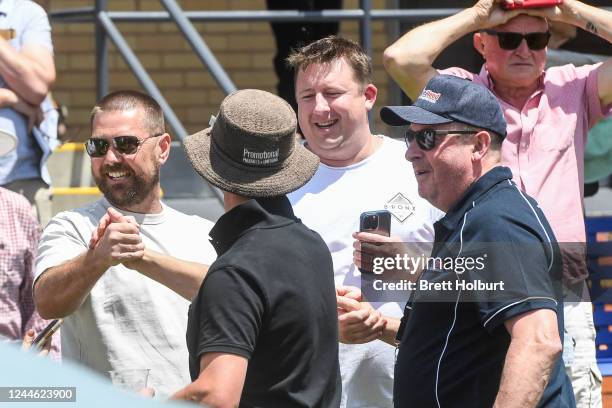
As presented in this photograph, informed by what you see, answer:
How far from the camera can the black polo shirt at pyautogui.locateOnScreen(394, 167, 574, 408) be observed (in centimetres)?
341

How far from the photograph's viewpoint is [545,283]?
344 centimetres

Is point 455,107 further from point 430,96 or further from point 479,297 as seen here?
point 479,297

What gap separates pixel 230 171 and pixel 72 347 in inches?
48.6

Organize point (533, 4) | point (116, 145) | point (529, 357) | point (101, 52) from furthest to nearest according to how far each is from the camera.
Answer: point (101, 52), point (533, 4), point (116, 145), point (529, 357)

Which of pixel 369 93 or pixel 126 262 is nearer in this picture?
pixel 126 262

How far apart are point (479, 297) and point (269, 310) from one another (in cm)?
61

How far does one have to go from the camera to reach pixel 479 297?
3.42m

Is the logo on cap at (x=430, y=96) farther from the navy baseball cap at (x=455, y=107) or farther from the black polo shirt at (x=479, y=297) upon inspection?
the black polo shirt at (x=479, y=297)

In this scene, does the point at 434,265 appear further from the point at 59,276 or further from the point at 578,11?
the point at 578,11

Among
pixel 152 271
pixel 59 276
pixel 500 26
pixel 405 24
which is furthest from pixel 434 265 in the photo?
pixel 405 24

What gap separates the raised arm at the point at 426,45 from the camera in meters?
5.05

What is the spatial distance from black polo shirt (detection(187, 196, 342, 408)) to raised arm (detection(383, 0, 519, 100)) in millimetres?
1819

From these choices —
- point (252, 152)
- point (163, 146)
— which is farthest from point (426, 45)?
point (252, 152)

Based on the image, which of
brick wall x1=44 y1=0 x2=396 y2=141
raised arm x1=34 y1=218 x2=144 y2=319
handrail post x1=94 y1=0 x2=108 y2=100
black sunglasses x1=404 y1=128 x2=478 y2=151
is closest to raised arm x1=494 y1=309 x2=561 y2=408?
black sunglasses x1=404 y1=128 x2=478 y2=151
